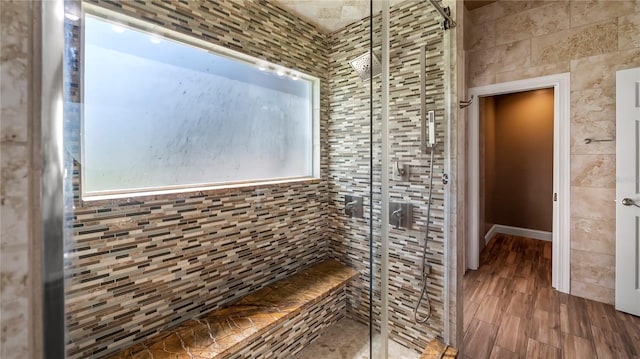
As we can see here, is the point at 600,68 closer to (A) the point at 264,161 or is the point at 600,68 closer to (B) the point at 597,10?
(B) the point at 597,10

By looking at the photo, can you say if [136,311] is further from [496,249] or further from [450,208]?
[496,249]

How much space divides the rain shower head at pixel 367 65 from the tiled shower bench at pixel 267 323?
4.44ft

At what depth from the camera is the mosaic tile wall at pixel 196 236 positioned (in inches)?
44.6

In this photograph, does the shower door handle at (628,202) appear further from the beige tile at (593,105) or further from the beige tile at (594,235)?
the beige tile at (593,105)

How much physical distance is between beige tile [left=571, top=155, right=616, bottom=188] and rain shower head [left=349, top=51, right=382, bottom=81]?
2.12 m

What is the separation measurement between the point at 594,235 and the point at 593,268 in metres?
0.28

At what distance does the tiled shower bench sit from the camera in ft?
4.06

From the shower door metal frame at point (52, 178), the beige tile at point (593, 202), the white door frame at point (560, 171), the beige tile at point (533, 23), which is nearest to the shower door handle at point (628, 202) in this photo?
the beige tile at point (593, 202)

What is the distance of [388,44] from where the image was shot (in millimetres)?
1475

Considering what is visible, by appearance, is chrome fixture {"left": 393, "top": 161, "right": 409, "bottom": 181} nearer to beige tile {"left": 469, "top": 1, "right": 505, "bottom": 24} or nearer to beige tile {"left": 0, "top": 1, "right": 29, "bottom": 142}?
beige tile {"left": 0, "top": 1, "right": 29, "bottom": 142}

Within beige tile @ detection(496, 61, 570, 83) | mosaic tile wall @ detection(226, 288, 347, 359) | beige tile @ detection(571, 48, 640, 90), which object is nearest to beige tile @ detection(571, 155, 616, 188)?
beige tile @ detection(571, 48, 640, 90)

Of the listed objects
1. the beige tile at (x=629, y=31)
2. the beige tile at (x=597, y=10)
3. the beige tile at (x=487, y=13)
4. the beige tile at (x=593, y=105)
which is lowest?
the beige tile at (x=593, y=105)

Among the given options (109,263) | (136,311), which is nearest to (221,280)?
(136,311)

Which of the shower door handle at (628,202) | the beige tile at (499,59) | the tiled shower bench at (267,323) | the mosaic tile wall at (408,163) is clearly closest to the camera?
the tiled shower bench at (267,323)
